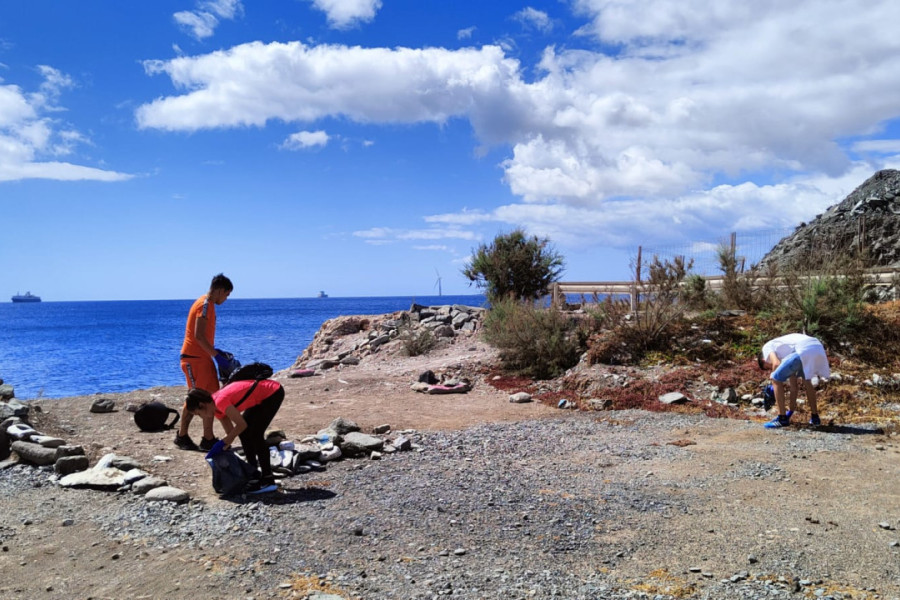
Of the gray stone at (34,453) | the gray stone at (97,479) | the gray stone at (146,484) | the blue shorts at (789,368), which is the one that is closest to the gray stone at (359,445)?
the gray stone at (146,484)

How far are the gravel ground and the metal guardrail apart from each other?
7.46 metres

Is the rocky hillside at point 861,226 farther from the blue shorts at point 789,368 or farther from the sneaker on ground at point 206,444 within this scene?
the sneaker on ground at point 206,444

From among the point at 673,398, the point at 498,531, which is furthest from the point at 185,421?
the point at 673,398

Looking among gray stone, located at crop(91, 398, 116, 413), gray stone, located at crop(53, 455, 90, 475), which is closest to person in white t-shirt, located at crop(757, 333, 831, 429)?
gray stone, located at crop(53, 455, 90, 475)

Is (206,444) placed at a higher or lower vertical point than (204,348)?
lower

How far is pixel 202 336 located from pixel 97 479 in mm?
1733

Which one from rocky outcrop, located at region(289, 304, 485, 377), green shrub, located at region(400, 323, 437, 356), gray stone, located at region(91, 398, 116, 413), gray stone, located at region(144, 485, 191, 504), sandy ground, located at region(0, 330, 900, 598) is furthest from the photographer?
rocky outcrop, located at region(289, 304, 485, 377)

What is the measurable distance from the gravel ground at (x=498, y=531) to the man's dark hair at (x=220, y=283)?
228 centimetres

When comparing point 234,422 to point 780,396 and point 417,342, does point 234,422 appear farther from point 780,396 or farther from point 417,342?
point 417,342

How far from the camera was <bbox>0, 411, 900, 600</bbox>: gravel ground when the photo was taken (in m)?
4.33

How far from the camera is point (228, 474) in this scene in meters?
6.21

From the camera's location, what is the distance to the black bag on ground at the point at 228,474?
244 inches

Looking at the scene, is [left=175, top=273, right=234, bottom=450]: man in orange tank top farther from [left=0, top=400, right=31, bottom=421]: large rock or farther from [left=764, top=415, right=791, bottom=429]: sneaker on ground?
[left=764, top=415, right=791, bottom=429]: sneaker on ground

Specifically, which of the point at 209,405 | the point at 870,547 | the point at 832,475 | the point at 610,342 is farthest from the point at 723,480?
the point at 610,342
